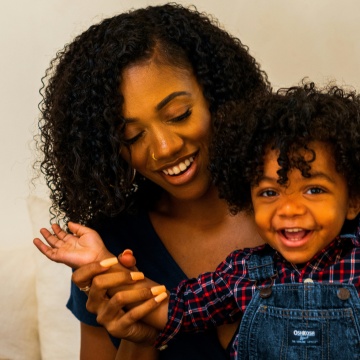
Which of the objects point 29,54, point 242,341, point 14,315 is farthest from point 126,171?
point 29,54

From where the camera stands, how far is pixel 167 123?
1729 millimetres

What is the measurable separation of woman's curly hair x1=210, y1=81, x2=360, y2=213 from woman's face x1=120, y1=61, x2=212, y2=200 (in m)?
0.07

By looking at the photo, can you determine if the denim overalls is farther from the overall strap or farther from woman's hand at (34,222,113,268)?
woman's hand at (34,222,113,268)

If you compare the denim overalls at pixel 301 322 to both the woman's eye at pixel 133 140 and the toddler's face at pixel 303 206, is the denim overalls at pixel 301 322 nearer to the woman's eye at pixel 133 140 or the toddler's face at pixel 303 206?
the toddler's face at pixel 303 206

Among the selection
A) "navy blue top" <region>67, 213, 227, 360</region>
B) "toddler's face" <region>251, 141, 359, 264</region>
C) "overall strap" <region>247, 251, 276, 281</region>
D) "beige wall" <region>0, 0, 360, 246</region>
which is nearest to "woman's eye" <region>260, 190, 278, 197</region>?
"toddler's face" <region>251, 141, 359, 264</region>

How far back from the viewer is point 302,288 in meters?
1.59

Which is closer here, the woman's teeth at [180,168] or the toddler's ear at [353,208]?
the toddler's ear at [353,208]

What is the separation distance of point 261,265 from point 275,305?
9 centimetres

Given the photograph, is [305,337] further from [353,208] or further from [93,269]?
[93,269]

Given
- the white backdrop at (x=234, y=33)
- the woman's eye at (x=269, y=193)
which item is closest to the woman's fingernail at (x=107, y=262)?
the woman's eye at (x=269, y=193)

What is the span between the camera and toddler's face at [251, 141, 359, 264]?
154 cm

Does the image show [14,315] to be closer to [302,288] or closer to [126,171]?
[126,171]

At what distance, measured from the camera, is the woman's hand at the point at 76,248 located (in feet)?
5.59

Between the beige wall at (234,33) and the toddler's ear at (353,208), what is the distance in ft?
3.04
